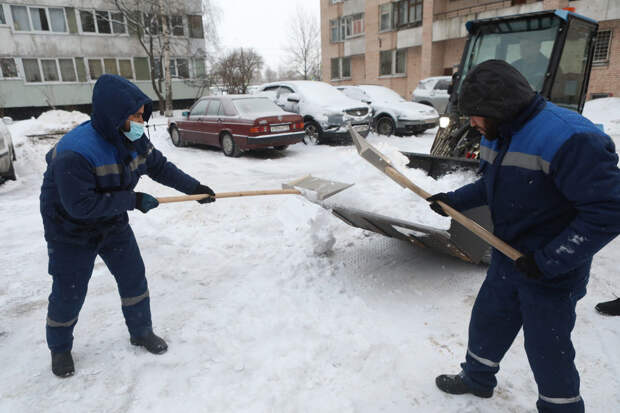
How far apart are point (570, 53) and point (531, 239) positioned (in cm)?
417

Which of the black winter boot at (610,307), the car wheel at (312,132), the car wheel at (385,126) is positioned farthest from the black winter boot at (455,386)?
the car wheel at (385,126)

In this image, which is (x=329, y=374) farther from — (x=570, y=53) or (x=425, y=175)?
(x=570, y=53)

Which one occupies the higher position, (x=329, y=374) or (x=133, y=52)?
(x=133, y=52)

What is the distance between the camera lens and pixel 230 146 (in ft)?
30.6

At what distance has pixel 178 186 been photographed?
290cm

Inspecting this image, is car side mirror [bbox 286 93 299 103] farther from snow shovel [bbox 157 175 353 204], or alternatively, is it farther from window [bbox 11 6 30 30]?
window [bbox 11 6 30 30]

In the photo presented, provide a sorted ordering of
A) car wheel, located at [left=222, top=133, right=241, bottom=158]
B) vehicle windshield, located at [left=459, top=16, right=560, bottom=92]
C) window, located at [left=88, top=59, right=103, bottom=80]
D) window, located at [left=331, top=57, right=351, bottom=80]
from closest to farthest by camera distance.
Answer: vehicle windshield, located at [left=459, top=16, right=560, bottom=92], car wheel, located at [left=222, top=133, right=241, bottom=158], window, located at [left=88, top=59, right=103, bottom=80], window, located at [left=331, top=57, right=351, bottom=80]

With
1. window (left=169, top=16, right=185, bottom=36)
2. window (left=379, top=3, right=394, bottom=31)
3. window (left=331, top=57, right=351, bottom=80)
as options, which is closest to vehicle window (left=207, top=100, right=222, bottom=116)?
window (left=169, top=16, right=185, bottom=36)

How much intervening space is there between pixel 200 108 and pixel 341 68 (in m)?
22.2

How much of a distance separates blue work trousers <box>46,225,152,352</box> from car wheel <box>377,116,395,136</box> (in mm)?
9933

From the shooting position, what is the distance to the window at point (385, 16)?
25438 millimetres

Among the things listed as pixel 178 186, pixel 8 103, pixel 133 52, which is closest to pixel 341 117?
pixel 178 186

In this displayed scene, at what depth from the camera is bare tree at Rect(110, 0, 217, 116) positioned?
64.1 feet

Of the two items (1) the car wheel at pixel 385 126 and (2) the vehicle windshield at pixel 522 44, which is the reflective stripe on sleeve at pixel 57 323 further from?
(1) the car wheel at pixel 385 126
